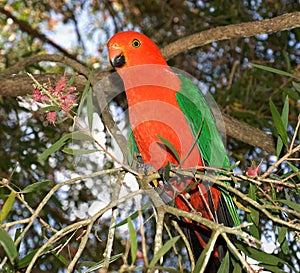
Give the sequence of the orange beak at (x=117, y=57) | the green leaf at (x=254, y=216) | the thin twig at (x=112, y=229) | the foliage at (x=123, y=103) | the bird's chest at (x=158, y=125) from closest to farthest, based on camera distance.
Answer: the thin twig at (x=112, y=229) < the green leaf at (x=254, y=216) < the bird's chest at (x=158, y=125) < the orange beak at (x=117, y=57) < the foliage at (x=123, y=103)

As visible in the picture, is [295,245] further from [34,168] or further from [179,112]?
[34,168]

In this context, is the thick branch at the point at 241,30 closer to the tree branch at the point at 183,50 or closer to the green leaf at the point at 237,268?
the tree branch at the point at 183,50

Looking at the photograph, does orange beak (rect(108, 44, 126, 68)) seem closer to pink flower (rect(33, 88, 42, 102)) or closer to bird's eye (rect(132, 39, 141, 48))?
bird's eye (rect(132, 39, 141, 48))

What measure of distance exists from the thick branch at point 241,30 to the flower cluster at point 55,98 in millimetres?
849

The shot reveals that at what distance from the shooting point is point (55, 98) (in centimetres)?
126

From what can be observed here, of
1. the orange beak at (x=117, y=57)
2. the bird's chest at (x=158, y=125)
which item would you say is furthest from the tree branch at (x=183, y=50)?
the bird's chest at (x=158, y=125)

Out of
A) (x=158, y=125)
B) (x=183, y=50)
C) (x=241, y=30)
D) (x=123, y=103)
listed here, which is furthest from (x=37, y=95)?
(x=123, y=103)

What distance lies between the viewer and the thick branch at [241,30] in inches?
71.4

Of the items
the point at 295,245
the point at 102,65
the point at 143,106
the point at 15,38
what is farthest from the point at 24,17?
the point at 295,245

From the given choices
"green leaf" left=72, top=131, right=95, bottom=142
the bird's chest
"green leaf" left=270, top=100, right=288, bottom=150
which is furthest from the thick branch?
"green leaf" left=72, top=131, right=95, bottom=142

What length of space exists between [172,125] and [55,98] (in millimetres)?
665

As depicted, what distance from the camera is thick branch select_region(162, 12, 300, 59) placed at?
1.81m

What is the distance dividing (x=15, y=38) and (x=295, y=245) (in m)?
2.18

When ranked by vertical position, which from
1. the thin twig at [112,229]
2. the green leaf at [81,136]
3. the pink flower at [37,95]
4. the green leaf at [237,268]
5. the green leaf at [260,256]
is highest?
the pink flower at [37,95]
